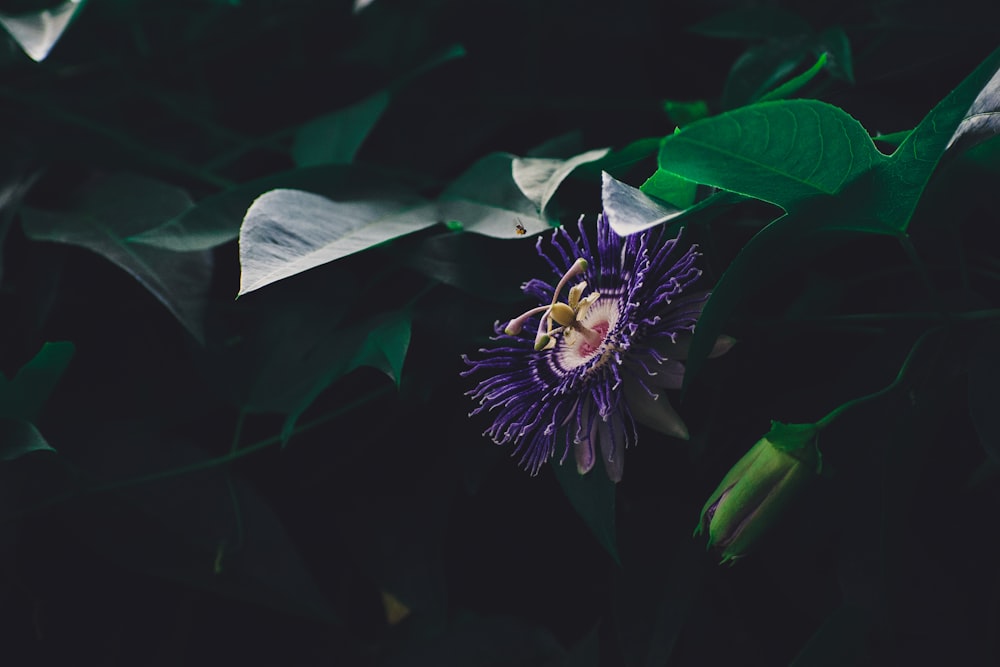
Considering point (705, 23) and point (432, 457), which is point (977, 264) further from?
point (432, 457)

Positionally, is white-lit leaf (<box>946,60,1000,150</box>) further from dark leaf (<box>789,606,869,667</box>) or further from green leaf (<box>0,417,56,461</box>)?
green leaf (<box>0,417,56,461</box>)

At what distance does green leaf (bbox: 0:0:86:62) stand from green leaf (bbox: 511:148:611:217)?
360 mm

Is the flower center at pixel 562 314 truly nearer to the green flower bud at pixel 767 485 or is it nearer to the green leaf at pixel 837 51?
the green flower bud at pixel 767 485

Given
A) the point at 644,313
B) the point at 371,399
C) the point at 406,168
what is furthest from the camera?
the point at 406,168

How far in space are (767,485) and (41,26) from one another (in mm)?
647

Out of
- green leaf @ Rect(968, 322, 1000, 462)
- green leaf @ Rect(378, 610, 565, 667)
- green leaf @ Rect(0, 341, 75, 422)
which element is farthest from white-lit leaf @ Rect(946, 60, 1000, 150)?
green leaf @ Rect(0, 341, 75, 422)

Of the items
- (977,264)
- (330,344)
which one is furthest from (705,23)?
(330,344)

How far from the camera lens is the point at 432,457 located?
2.12 ft

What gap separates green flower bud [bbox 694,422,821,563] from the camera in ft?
1.44

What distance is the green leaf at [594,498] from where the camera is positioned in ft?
1.59

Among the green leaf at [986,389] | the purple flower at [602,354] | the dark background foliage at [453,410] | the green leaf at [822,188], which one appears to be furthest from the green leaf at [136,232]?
the green leaf at [986,389]

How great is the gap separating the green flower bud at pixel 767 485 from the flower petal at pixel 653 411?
4 centimetres

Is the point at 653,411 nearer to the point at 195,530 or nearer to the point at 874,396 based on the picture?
the point at 874,396

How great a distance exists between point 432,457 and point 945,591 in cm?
36
